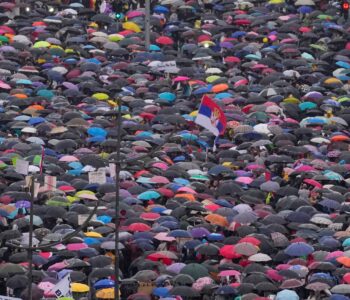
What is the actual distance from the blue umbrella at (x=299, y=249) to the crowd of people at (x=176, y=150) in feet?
0.14

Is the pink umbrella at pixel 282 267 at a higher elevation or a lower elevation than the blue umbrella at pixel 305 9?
higher

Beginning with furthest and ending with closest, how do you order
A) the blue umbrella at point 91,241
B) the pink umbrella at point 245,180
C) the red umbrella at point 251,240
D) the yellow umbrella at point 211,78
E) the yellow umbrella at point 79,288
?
the yellow umbrella at point 211,78, the pink umbrella at point 245,180, the blue umbrella at point 91,241, the red umbrella at point 251,240, the yellow umbrella at point 79,288

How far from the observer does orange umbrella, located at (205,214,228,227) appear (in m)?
41.7

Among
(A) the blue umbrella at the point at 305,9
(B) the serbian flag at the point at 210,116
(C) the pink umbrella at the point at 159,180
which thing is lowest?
(A) the blue umbrella at the point at 305,9

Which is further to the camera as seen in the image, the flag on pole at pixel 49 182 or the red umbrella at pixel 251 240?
the flag on pole at pixel 49 182

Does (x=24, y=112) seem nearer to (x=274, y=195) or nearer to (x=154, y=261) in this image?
(x=274, y=195)

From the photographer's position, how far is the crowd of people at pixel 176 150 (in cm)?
3809

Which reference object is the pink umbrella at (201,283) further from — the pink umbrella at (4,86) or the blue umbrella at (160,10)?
the blue umbrella at (160,10)

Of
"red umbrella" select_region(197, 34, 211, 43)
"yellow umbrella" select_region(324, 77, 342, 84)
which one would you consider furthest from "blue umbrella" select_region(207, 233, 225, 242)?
"red umbrella" select_region(197, 34, 211, 43)

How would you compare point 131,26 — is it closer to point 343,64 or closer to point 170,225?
point 343,64

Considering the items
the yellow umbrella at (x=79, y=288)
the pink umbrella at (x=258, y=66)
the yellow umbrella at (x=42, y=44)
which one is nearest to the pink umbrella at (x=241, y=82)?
the pink umbrella at (x=258, y=66)

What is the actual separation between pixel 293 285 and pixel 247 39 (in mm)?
23327

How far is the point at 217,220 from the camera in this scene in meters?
41.7

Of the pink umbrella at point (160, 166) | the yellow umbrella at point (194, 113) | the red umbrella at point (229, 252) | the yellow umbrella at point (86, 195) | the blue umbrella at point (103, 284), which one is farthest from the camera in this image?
the yellow umbrella at point (194, 113)
